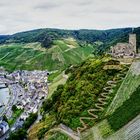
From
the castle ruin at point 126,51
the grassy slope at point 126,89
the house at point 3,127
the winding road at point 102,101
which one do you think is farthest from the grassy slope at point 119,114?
the house at point 3,127

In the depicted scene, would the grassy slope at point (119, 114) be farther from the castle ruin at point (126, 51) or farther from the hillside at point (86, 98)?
the castle ruin at point (126, 51)

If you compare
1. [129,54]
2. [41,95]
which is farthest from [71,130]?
[41,95]

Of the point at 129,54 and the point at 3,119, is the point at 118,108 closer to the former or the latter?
the point at 129,54

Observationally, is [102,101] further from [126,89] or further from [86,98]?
[126,89]

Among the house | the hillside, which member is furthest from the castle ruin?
the house

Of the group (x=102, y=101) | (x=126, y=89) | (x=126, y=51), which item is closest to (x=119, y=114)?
(x=102, y=101)

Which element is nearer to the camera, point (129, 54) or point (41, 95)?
point (129, 54)

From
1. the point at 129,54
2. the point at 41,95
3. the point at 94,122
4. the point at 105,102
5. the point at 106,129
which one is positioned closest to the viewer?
the point at 106,129

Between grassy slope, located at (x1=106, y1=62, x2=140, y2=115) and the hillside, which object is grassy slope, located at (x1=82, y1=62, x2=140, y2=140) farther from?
the hillside

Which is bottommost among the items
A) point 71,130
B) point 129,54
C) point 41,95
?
point 41,95
